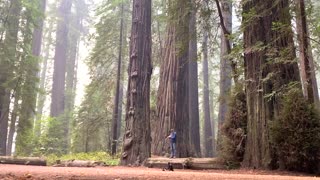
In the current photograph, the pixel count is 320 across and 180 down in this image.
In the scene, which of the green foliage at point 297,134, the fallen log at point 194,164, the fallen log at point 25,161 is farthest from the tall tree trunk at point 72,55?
the green foliage at point 297,134

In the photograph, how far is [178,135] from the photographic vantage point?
12.3m

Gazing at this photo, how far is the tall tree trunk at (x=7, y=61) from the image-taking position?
15261mm

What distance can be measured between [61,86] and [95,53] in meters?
7.73

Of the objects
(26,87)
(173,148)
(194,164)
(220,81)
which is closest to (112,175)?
(194,164)

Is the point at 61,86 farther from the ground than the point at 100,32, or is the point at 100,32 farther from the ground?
the point at 100,32

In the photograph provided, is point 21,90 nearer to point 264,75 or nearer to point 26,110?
point 26,110

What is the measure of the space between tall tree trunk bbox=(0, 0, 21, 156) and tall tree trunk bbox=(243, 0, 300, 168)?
10594mm

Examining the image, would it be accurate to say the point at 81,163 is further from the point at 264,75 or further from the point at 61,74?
the point at 61,74

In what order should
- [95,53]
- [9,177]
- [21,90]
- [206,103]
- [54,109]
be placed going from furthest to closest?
[206,103] < [54,109] < [95,53] < [21,90] < [9,177]

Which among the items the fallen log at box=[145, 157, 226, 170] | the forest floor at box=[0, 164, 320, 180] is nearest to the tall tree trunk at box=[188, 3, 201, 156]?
the fallen log at box=[145, 157, 226, 170]

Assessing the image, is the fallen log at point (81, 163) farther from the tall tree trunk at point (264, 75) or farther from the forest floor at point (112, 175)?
the tall tree trunk at point (264, 75)

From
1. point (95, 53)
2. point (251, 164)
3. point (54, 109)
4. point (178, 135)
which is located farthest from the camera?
point (54, 109)

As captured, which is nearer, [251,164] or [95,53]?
[251,164]

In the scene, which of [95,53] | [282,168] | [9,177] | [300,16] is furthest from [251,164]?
[95,53]
